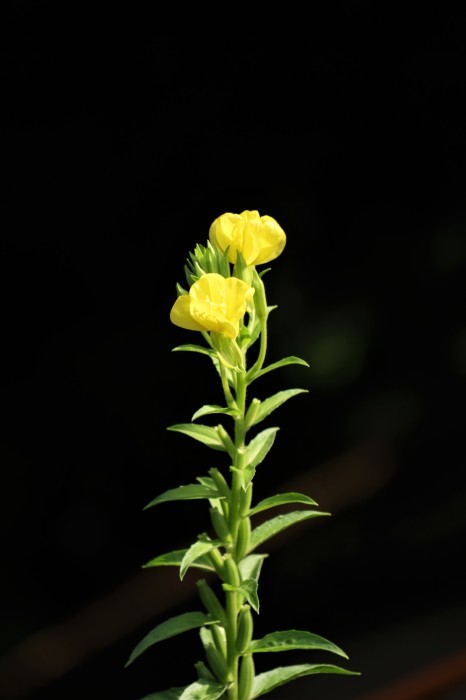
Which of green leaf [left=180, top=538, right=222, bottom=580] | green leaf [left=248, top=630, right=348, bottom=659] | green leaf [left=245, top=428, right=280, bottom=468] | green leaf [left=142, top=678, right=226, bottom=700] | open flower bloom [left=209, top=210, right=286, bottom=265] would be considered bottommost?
green leaf [left=142, top=678, right=226, bottom=700]

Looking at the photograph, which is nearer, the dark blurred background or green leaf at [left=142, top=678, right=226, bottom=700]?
green leaf at [left=142, top=678, right=226, bottom=700]

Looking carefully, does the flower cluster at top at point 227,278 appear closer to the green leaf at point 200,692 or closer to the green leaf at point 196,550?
the green leaf at point 196,550

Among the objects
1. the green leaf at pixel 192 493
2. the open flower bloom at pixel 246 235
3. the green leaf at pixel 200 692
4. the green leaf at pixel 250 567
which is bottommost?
the green leaf at pixel 200 692

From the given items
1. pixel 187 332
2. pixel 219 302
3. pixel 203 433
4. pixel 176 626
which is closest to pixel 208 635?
pixel 176 626

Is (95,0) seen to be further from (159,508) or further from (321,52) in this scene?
(159,508)

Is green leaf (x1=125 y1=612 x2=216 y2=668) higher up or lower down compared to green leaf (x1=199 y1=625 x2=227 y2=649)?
higher up

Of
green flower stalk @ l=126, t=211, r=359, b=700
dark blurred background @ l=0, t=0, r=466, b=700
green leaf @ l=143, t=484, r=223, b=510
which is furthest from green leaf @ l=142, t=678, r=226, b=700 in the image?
dark blurred background @ l=0, t=0, r=466, b=700

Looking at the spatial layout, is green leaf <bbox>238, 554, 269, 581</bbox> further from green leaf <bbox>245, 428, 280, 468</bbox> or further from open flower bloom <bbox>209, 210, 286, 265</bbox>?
open flower bloom <bbox>209, 210, 286, 265</bbox>

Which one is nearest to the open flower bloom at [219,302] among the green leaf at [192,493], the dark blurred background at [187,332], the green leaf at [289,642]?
the green leaf at [192,493]
